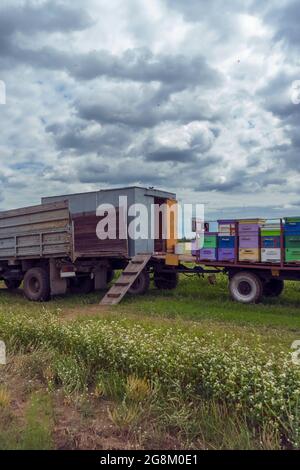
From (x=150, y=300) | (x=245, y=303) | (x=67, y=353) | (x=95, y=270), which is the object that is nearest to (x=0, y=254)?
(x=95, y=270)

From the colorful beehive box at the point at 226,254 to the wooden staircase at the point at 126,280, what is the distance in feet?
7.14

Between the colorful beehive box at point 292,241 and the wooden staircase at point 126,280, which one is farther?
the wooden staircase at point 126,280

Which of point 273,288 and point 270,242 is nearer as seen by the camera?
point 270,242

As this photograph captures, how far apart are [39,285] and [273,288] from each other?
6597 mm

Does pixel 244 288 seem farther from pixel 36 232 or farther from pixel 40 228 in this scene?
pixel 36 232

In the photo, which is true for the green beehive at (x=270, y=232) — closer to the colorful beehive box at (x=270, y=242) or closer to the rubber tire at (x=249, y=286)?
the colorful beehive box at (x=270, y=242)

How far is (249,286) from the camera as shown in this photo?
11.9 m

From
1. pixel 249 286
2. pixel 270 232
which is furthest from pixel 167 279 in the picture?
pixel 270 232

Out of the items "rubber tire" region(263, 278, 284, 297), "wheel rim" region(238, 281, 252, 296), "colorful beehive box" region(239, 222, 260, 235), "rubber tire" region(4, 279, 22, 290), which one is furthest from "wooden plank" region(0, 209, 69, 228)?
"rubber tire" region(263, 278, 284, 297)

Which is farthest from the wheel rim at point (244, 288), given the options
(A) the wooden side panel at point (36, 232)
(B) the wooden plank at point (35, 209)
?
(B) the wooden plank at point (35, 209)

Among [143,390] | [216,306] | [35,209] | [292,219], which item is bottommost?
[216,306]

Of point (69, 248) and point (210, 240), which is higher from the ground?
point (210, 240)

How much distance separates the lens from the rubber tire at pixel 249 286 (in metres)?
11.6
